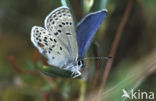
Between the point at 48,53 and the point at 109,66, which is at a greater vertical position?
the point at 48,53

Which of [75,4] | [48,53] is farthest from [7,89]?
[75,4]

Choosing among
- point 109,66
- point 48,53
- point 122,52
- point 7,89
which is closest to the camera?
point 48,53

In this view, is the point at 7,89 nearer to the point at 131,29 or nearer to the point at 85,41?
the point at 85,41

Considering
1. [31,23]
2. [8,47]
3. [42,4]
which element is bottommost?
[8,47]

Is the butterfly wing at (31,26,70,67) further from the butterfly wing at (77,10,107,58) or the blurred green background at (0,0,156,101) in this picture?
the blurred green background at (0,0,156,101)

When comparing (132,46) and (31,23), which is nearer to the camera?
(132,46)

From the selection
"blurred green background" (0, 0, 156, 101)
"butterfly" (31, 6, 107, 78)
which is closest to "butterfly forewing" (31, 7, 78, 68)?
"butterfly" (31, 6, 107, 78)

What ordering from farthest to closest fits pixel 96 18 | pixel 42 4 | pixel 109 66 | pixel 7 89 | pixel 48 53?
pixel 42 4, pixel 7 89, pixel 109 66, pixel 48 53, pixel 96 18
